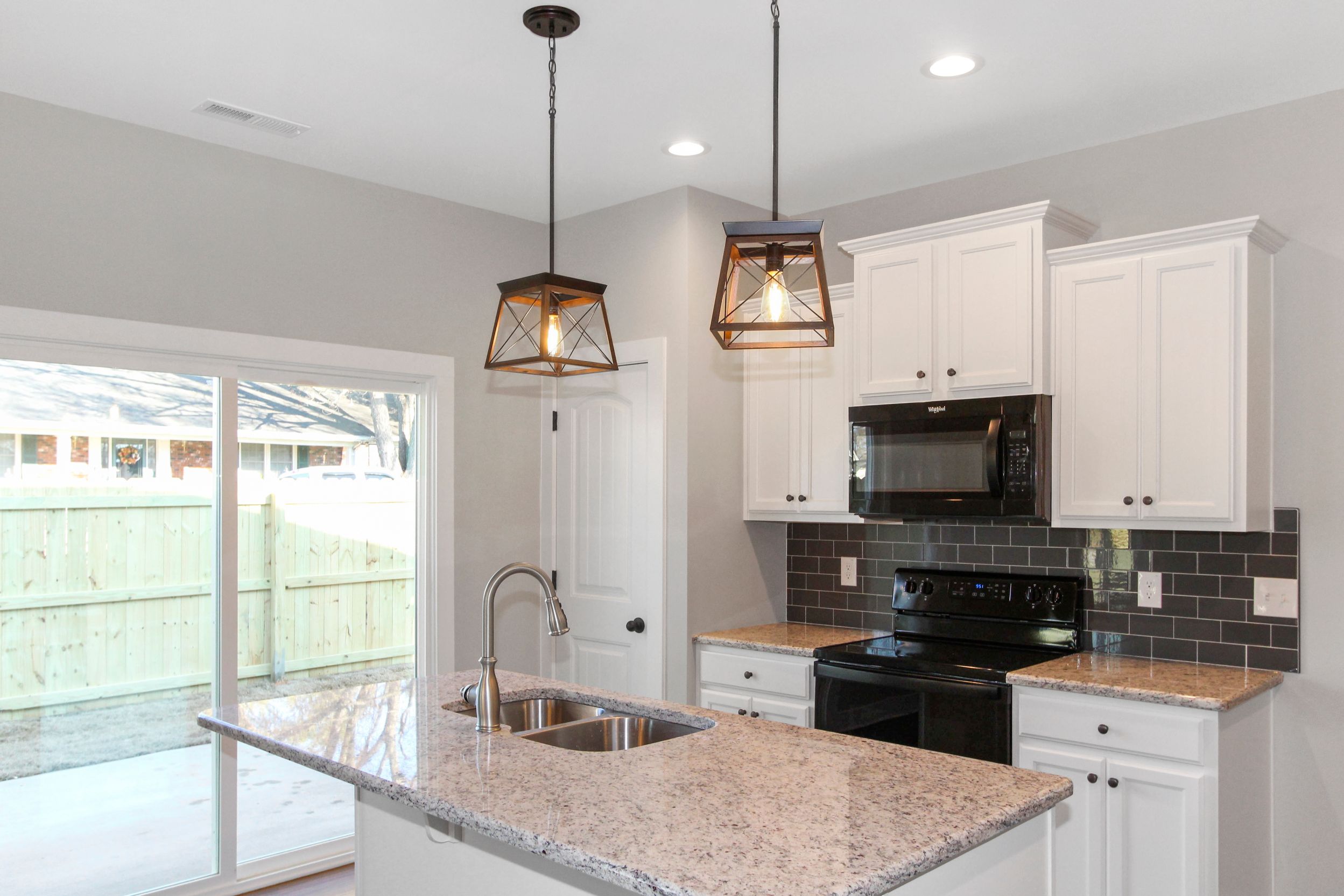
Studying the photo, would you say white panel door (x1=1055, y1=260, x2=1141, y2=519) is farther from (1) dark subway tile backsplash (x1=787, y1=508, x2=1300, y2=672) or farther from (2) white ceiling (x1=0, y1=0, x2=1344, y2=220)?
(2) white ceiling (x1=0, y1=0, x2=1344, y2=220)

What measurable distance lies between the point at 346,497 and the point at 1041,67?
293 cm

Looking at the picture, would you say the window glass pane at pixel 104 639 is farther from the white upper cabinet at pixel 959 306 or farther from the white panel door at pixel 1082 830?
the white panel door at pixel 1082 830

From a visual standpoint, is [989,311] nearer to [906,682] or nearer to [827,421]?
[827,421]

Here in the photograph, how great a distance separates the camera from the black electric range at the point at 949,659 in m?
3.12

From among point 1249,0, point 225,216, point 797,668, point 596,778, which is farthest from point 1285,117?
point 225,216

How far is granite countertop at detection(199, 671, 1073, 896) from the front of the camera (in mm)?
1442

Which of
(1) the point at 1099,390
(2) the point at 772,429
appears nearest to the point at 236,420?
(2) the point at 772,429

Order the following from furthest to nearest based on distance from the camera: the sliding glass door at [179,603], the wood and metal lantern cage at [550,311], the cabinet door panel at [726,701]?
1. the cabinet door panel at [726,701]
2. the sliding glass door at [179,603]
3. the wood and metal lantern cage at [550,311]

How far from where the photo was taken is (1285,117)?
10.3 ft

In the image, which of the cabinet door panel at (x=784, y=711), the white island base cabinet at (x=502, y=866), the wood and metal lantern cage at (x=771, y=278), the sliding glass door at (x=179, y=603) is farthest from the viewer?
the cabinet door panel at (x=784, y=711)

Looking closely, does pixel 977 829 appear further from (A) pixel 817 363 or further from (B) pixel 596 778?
(A) pixel 817 363

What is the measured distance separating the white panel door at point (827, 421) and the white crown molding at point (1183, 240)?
2.78 ft

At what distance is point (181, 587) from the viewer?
3512mm

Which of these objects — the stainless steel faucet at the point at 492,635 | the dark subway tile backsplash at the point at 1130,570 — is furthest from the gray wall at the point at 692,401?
the stainless steel faucet at the point at 492,635
